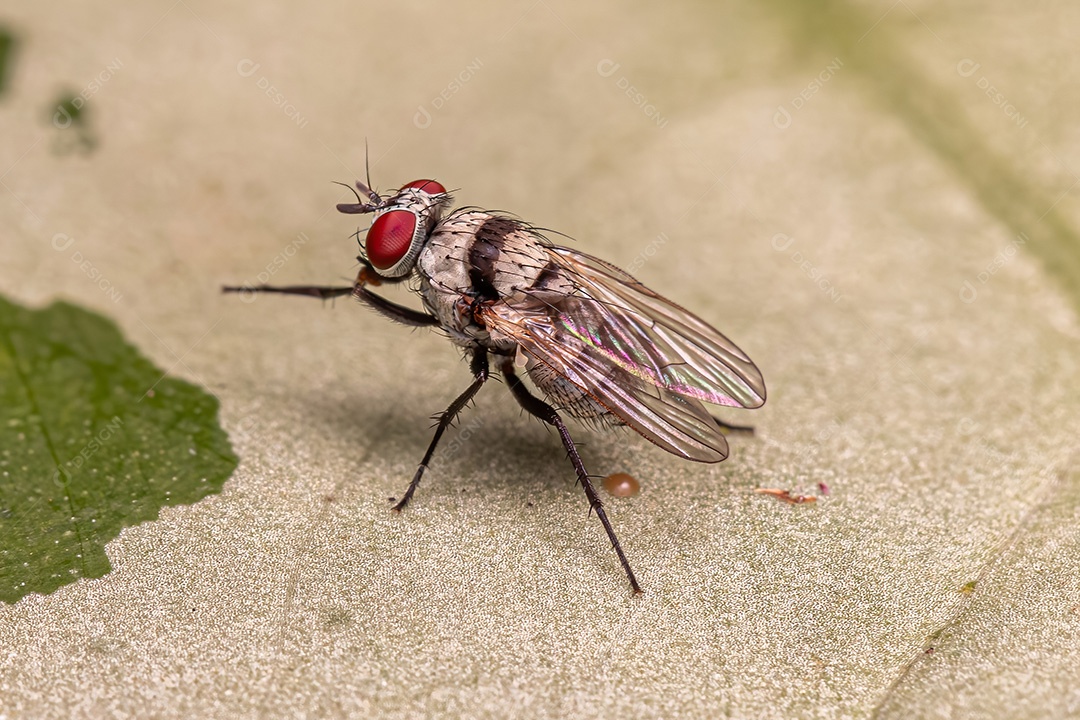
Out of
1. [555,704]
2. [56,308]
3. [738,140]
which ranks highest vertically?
[738,140]

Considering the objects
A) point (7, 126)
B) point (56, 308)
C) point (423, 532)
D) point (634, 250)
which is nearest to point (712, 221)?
point (634, 250)

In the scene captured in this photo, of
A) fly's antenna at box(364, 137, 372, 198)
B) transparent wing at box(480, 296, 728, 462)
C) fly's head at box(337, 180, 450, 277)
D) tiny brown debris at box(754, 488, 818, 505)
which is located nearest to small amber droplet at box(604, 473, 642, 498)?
transparent wing at box(480, 296, 728, 462)

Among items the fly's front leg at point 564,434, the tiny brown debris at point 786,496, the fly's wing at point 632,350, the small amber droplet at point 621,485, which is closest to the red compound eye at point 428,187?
the fly's wing at point 632,350

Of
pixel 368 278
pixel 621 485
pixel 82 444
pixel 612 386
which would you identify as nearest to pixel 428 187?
pixel 368 278

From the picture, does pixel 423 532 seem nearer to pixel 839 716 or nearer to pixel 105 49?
pixel 839 716

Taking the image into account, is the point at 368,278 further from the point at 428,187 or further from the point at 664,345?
the point at 664,345

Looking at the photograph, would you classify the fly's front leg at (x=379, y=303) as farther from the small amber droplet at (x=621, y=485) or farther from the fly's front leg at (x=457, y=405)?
the small amber droplet at (x=621, y=485)
